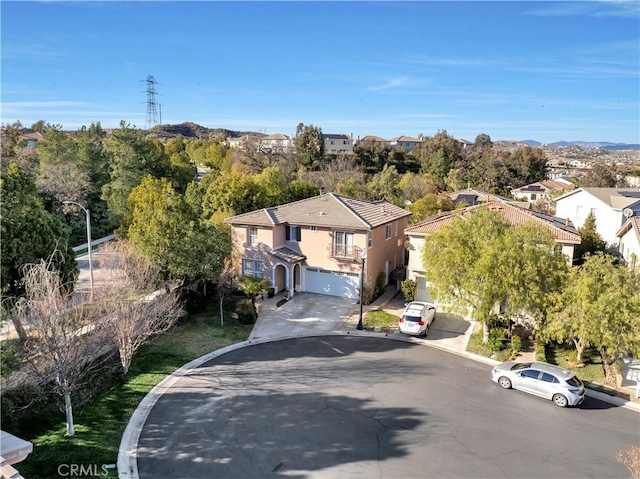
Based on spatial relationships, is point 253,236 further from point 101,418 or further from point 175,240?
point 101,418

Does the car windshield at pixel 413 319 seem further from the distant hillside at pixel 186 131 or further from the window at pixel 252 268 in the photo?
the distant hillside at pixel 186 131

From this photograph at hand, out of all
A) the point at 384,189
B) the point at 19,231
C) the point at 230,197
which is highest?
the point at 384,189

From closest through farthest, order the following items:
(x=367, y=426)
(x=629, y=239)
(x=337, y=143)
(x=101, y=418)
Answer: (x=367, y=426)
(x=101, y=418)
(x=629, y=239)
(x=337, y=143)

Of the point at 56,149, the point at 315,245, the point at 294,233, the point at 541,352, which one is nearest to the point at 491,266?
the point at 541,352

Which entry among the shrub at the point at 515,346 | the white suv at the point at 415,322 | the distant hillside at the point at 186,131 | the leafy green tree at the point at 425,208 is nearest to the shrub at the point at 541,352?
the shrub at the point at 515,346

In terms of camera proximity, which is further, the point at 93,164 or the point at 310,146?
the point at 310,146

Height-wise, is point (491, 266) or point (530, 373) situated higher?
point (491, 266)

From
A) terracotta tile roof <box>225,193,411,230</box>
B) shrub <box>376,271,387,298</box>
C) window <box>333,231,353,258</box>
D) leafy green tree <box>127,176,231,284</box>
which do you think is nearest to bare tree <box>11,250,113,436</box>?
leafy green tree <box>127,176,231,284</box>
